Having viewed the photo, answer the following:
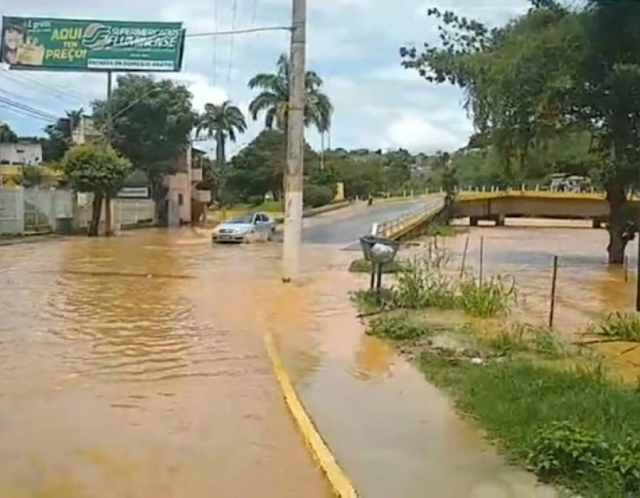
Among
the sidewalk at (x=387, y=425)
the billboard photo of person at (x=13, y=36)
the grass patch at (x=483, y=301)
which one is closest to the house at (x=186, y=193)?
the billboard photo of person at (x=13, y=36)

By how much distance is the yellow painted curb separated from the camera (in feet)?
19.8

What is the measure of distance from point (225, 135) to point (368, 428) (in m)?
71.8

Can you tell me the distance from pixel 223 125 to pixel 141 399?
69.8m

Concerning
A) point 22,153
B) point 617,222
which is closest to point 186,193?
point 22,153

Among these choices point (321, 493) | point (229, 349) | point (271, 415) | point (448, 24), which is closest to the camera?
point (321, 493)

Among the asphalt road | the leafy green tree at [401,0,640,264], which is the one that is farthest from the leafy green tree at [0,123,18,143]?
the leafy green tree at [401,0,640,264]

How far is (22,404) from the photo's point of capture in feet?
28.3

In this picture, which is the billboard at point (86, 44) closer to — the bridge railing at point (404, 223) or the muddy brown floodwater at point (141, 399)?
the bridge railing at point (404, 223)

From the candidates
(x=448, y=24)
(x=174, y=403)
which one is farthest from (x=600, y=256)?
(x=174, y=403)

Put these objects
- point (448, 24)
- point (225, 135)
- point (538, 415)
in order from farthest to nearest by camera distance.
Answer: point (225, 135) < point (448, 24) < point (538, 415)

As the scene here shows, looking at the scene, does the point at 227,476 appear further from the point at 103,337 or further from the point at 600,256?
the point at 600,256

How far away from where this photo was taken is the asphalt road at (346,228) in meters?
43.4

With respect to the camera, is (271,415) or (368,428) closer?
(368,428)

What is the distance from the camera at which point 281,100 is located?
68250mm
